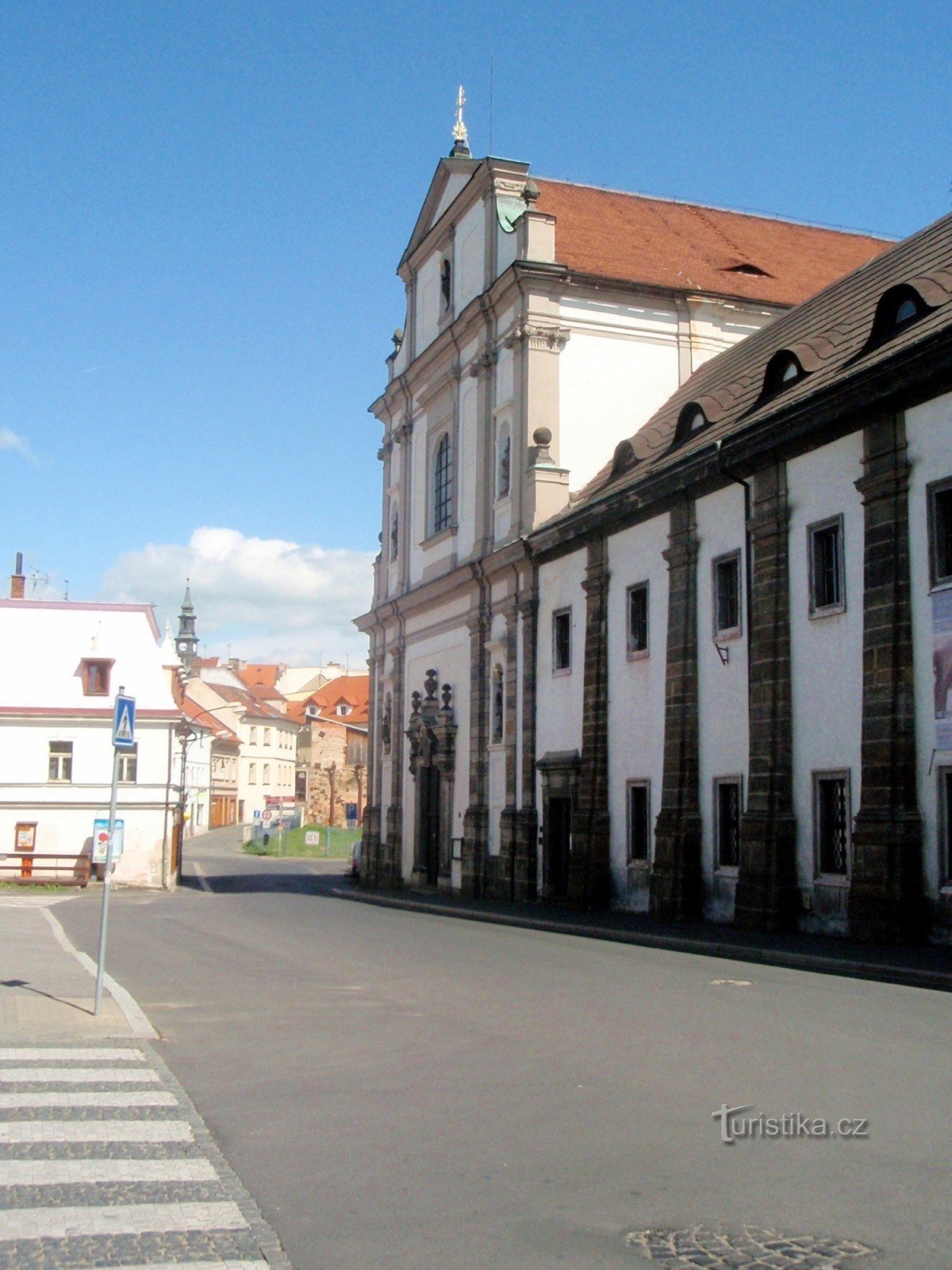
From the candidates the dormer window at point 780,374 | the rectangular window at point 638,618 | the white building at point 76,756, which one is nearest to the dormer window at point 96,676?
the white building at point 76,756

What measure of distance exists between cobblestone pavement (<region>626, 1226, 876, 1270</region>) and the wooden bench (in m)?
42.2

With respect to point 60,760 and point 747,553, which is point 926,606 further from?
point 60,760

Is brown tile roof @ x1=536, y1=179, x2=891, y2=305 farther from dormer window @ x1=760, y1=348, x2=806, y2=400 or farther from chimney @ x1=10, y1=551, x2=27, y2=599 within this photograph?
A: chimney @ x1=10, y1=551, x2=27, y2=599

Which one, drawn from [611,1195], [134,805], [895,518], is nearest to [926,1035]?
[611,1195]

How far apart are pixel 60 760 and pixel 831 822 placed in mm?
36225

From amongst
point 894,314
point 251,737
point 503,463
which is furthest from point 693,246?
point 251,737

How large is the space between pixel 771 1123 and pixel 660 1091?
43.5 inches

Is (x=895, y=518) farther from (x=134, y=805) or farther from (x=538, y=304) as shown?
(x=134, y=805)

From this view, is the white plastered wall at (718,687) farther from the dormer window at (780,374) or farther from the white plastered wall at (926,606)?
the white plastered wall at (926,606)

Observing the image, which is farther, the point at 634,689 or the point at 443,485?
the point at 443,485

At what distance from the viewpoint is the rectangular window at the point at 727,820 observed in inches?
922

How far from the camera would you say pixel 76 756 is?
1994 inches

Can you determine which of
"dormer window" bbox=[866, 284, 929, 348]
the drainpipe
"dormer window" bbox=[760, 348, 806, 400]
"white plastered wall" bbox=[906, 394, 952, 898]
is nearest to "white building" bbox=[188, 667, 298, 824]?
"dormer window" bbox=[760, 348, 806, 400]

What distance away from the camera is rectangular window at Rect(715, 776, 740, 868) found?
23422 mm
